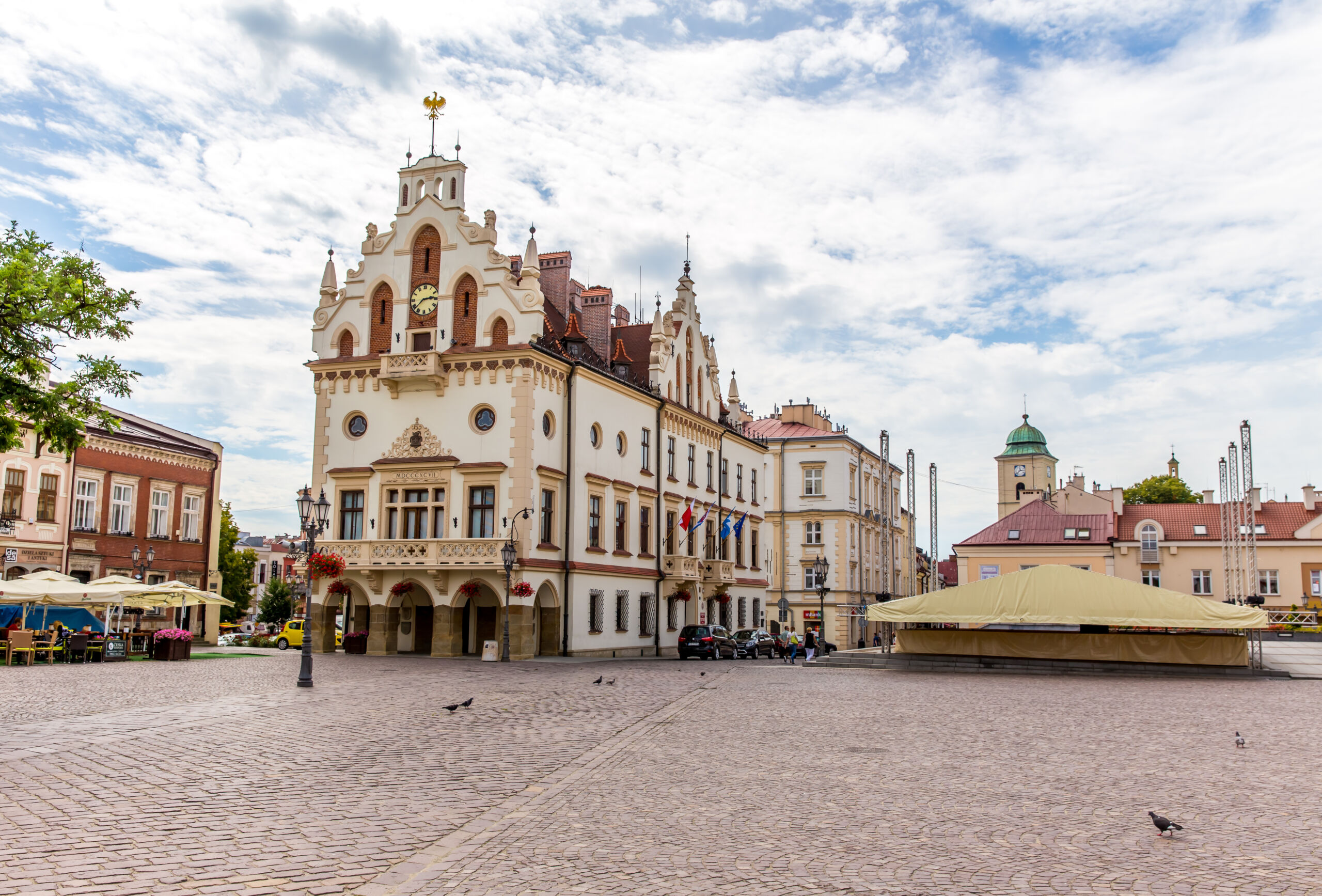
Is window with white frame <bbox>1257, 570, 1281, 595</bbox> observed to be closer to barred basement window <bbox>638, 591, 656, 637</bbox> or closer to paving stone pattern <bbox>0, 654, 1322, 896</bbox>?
barred basement window <bbox>638, 591, 656, 637</bbox>

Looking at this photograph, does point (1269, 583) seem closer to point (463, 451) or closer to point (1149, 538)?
point (1149, 538)

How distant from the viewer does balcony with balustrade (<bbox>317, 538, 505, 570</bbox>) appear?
3741 centimetres

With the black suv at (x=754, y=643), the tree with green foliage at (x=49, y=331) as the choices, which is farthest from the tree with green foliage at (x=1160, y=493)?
the tree with green foliage at (x=49, y=331)

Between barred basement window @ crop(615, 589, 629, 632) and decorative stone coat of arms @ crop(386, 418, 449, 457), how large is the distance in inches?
376

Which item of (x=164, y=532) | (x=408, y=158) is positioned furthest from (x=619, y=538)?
(x=164, y=532)

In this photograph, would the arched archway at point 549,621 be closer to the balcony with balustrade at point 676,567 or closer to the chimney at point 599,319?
the balcony with balustrade at point 676,567

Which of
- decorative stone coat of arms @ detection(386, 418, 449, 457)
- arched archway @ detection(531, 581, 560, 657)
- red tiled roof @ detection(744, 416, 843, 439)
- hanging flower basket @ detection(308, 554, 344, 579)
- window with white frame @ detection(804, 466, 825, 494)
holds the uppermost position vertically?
red tiled roof @ detection(744, 416, 843, 439)

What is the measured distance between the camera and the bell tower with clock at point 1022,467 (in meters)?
136

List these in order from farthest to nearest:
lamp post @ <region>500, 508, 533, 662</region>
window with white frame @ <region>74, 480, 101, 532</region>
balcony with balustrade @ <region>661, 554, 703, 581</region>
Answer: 1. window with white frame @ <region>74, 480, 101, 532</region>
2. balcony with balustrade @ <region>661, 554, 703, 581</region>
3. lamp post @ <region>500, 508, 533, 662</region>

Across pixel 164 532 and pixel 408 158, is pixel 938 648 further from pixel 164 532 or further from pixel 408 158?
pixel 164 532

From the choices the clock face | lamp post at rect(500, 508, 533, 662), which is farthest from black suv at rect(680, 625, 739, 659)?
the clock face

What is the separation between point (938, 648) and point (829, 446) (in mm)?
40235

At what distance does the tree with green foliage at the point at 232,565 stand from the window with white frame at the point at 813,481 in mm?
39725

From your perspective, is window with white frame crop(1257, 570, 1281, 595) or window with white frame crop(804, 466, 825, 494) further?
window with white frame crop(804, 466, 825, 494)
